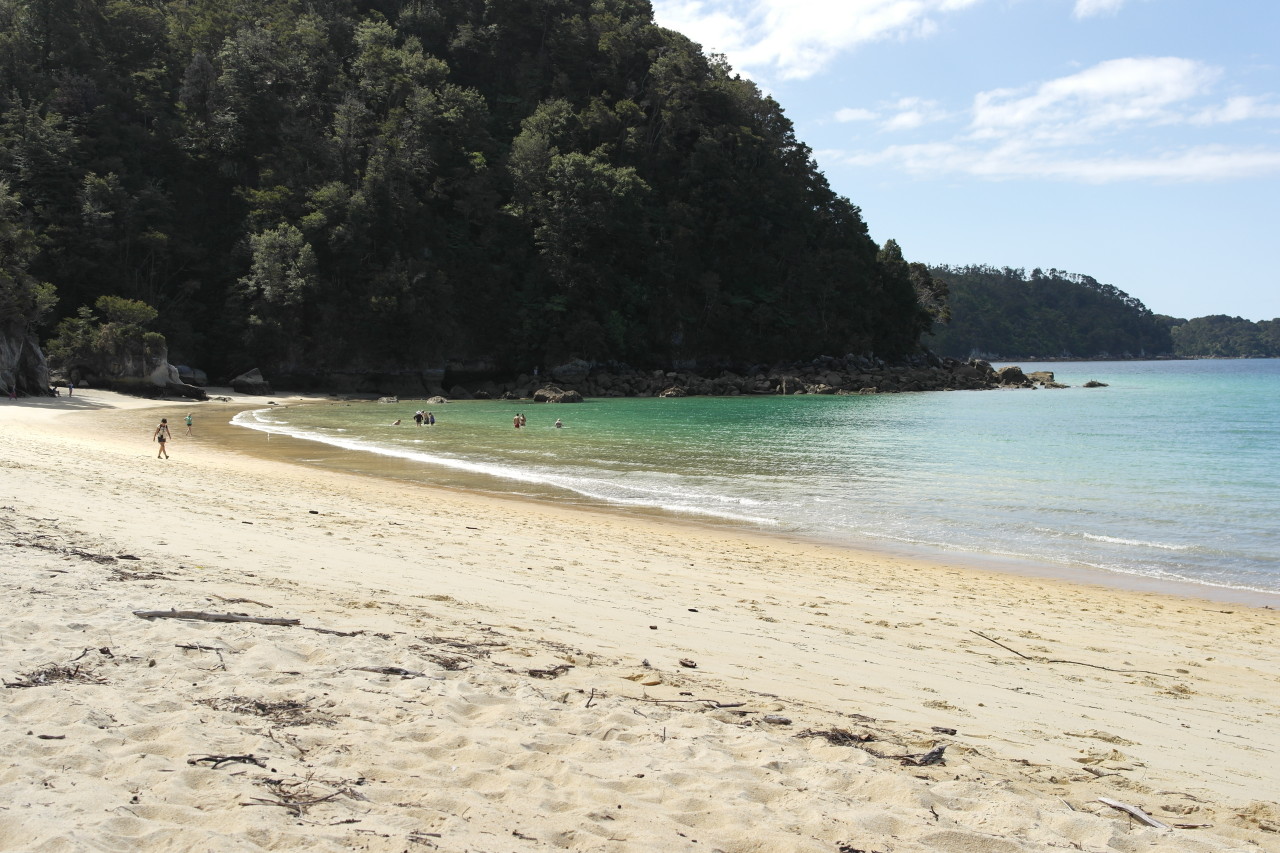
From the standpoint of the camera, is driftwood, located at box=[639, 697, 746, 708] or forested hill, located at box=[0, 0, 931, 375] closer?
driftwood, located at box=[639, 697, 746, 708]

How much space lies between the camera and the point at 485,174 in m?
62.3

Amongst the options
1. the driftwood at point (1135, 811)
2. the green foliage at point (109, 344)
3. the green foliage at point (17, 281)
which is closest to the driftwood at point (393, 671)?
the driftwood at point (1135, 811)

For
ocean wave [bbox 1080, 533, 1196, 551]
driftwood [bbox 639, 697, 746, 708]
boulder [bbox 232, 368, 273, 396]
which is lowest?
ocean wave [bbox 1080, 533, 1196, 551]

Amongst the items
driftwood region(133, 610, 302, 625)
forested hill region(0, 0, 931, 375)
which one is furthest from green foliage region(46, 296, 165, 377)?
driftwood region(133, 610, 302, 625)

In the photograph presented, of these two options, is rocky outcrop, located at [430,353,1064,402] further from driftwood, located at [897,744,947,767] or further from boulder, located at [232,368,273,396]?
driftwood, located at [897,744,947,767]

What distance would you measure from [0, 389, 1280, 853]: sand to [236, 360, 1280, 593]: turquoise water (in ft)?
13.0

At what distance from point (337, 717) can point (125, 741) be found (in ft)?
2.82

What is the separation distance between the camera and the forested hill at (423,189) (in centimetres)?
5419

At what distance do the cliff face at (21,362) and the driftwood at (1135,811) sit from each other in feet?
143

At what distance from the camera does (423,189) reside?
61562 mm

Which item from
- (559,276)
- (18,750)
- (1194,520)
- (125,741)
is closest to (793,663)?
(125,741)

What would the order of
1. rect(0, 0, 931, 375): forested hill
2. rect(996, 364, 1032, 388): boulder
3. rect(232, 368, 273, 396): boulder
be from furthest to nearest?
1. rect(996, 364, 1032, 388): boulder
2. rect(0, 0, 931, 375): forested hill
3. rect(232, 368, 273, 396): boulder

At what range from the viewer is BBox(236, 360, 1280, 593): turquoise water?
41.9ft

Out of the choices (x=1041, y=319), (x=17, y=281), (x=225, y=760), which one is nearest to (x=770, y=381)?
(x=17, y=281)
